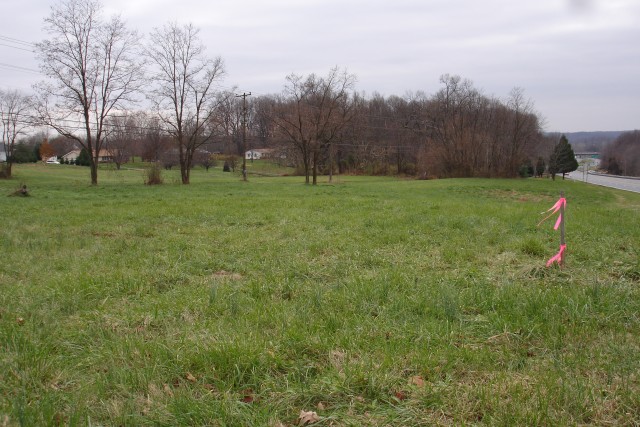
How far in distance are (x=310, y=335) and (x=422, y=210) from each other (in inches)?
389

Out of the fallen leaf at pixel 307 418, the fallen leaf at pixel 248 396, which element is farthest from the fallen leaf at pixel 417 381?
the fallen leaf at pixel 248 396

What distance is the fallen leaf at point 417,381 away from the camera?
281 cm

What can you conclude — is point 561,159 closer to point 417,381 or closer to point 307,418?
point 417,381

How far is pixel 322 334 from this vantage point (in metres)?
3.62

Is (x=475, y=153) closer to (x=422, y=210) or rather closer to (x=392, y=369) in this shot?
(x=422, y=210)

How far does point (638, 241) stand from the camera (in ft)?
26.1

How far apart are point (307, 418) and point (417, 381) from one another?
2.54 ft

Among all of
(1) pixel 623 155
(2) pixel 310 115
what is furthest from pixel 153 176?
(1) pixel 623 155

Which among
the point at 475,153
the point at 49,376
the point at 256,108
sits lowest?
the point at 49,376

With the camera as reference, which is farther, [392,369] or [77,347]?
[77,347]

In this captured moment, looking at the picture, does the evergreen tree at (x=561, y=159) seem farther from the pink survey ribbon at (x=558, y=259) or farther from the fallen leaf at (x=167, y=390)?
the fallen leaf at (x=167, y=390)

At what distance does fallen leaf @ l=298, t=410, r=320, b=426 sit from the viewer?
99.1 inches

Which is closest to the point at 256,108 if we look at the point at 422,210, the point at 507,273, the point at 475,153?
the point at 475,153

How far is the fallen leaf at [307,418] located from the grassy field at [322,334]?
0.04 m
